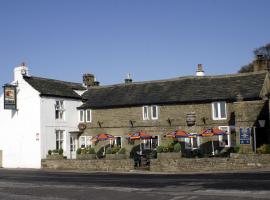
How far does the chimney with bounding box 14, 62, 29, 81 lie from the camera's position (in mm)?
42656

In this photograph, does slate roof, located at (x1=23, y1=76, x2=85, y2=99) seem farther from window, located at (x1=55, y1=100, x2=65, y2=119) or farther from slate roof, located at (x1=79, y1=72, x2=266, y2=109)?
slate roof, located at (x1=79, y1=72, x2=266, y2=109)

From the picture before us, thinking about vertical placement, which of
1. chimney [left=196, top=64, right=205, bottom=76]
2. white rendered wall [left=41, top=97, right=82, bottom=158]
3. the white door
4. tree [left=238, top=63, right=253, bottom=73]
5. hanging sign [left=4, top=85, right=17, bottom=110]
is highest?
tree [left=238, top=63, right=253, bottom=73]

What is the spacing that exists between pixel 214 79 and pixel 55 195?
83.5ft

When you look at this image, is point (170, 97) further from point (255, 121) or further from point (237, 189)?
point (237, 189)

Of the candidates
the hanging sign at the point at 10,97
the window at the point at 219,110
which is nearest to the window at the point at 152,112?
the window at the point at 219,110

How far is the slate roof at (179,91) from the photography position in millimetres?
38069

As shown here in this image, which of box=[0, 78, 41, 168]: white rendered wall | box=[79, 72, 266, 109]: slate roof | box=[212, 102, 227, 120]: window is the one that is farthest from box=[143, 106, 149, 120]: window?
box=[0, 78, 41, 168]: white rendered wall

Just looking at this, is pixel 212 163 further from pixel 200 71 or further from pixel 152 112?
pixel 200 71

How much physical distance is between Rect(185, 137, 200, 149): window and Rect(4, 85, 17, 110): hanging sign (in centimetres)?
1665

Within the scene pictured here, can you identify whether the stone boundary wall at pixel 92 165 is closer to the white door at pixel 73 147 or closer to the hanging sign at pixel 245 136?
the white door at pixel 73 147

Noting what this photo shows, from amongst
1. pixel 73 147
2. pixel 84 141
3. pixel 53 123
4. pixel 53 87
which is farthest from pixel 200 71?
pixel 53 123

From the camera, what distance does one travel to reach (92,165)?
122ft

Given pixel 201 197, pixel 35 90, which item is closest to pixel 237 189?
pixel 201 197

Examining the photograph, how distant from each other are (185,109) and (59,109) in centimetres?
1253
